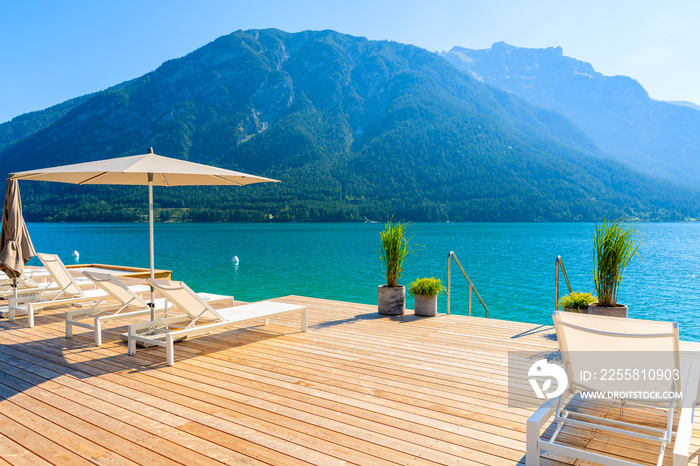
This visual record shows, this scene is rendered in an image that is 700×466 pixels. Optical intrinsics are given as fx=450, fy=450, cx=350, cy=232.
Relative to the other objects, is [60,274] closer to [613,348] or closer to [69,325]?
[69,325]

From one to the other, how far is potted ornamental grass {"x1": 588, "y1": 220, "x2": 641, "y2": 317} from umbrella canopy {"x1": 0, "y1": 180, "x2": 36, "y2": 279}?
6.93 metres

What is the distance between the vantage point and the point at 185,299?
455 cm

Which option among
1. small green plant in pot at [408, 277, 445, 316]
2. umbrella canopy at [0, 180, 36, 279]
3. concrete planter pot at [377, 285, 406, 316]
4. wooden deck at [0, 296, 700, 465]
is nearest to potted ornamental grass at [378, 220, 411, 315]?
concrete planter pot at [377, 285, 406, 316]

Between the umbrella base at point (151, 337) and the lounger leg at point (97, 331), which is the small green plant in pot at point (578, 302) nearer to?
the umbrella base at point (151, 337)

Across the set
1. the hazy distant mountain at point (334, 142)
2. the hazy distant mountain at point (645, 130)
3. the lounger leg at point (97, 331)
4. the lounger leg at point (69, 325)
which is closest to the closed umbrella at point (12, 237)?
the lounger leg at point (69, 325)

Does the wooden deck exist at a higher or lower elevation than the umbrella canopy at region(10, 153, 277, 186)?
lower

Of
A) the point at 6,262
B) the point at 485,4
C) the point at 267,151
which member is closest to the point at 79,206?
the point at 267,151

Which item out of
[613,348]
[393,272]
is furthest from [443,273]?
[613,348]

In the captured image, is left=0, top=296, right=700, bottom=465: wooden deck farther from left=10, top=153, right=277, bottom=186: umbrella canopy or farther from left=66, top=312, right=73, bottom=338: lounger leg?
left=10, top=153, right=277, bottom=186: umbrella canopy

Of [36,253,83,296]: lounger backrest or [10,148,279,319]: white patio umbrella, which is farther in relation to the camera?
[36,253,83,296]: lounger backrest

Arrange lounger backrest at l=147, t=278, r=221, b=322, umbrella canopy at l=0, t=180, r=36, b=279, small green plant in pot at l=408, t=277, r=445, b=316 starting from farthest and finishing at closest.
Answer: small green plant in pot at l=408, t=277, r=445, b=316
umbrella canopy at l=0, t=180, r=36, b=279
lounger backrest at l=147, t=278, r=221, b=322

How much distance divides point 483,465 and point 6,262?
20.6 ft

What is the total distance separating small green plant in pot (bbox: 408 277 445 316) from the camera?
20.4 feet

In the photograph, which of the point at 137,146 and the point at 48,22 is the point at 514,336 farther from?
the point at 137,146
